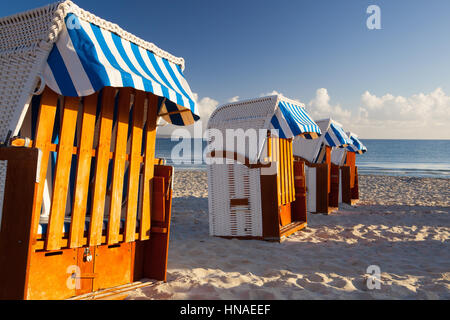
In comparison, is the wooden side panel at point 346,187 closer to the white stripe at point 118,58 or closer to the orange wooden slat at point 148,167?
the orange wooden slat at point 148,167

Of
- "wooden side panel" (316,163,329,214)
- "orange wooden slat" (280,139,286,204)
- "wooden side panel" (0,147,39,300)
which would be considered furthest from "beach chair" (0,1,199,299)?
"wooden side panel" (316,163,329,214)

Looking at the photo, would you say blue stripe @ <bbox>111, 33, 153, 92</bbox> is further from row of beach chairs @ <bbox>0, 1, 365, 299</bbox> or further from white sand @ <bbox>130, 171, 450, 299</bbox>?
white sand @ <bbox>130, 171, 450, 299</bbox>

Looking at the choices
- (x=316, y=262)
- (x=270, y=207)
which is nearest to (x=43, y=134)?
(x=316, y=262)

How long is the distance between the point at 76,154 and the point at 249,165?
3.16 m

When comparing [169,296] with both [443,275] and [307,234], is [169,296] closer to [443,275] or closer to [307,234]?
[443,275]

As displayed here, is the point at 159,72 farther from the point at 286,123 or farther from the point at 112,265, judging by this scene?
the point at 286,123

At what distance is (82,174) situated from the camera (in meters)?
2.74

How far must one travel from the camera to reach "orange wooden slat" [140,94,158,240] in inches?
128

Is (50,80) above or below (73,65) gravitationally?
below

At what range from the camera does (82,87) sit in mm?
2379

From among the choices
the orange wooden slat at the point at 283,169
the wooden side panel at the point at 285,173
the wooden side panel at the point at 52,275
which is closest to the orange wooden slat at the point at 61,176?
the wooden side panel at the point at 52,275

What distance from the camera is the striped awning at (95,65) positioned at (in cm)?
238

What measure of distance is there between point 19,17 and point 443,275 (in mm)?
5208
